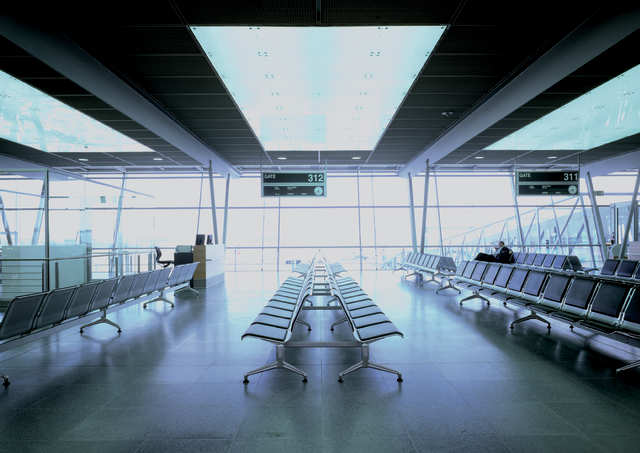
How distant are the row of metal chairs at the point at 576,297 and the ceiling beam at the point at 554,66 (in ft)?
9.85

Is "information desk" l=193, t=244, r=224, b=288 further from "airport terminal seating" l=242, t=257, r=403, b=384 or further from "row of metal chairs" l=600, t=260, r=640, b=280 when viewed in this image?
"row of metal chairs" l=600, t=260, r=640, b=280

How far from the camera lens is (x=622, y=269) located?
26.7 ft

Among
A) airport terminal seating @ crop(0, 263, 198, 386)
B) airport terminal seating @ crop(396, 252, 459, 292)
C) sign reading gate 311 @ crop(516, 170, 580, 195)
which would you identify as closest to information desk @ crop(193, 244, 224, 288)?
airport terminal seating @ crop(0, 263, 198, 386)

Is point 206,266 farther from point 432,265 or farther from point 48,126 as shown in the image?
point 432,265

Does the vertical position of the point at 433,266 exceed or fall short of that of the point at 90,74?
it falls short

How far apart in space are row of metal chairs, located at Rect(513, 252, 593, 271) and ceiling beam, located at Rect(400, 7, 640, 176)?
4.39 meters

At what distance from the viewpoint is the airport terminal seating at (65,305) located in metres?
3.55

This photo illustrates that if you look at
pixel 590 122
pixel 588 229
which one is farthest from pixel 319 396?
pixel 588 229

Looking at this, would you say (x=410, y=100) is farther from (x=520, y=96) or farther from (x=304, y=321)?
(x=304, y=321)

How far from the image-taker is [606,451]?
238 centimetres

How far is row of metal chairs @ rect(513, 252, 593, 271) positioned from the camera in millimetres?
9625

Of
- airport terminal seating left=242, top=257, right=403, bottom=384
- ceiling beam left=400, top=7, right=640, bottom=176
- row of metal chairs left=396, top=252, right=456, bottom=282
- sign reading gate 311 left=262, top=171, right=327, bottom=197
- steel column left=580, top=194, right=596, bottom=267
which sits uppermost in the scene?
ceiling beam left=400, top=7, right=640, bottom=176

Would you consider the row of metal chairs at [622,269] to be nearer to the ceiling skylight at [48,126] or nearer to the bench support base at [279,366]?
the bench support base at [279,366]

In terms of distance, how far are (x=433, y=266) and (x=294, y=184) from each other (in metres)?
4.61
